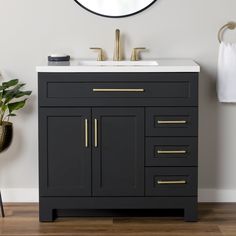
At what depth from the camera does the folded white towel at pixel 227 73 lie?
374 cm

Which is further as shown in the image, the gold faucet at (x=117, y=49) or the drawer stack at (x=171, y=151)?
the gold faucet at (x=117, y=49)

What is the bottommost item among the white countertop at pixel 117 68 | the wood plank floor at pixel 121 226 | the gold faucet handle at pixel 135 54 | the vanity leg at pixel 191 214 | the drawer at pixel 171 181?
the wood plank floor at pixel 121 226

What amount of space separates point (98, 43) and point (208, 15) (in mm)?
669

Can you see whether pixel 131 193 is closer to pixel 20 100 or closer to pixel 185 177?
pixel 185 177

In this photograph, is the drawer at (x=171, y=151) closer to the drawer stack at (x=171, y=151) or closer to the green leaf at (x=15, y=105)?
the drawer stack at (x=171, y=151)

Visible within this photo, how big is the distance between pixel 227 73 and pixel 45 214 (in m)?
1.30

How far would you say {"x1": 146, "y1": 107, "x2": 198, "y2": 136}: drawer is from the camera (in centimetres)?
346

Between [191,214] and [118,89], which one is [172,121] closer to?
[118,89]

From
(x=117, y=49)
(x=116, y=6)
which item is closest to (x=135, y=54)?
(x=117, y=49)

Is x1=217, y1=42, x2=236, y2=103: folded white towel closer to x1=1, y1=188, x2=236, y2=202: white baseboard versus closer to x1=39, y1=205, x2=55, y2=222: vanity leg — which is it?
x1=1, y1=188, x2=236, y2=202: white baseboard

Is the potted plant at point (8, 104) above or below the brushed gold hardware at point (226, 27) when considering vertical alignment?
below

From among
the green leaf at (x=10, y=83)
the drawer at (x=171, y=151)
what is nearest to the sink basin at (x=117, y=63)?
the green leaf at (x=10, y=83)

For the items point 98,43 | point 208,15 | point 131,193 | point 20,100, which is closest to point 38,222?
point 131,193

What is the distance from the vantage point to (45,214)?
11.6ft
